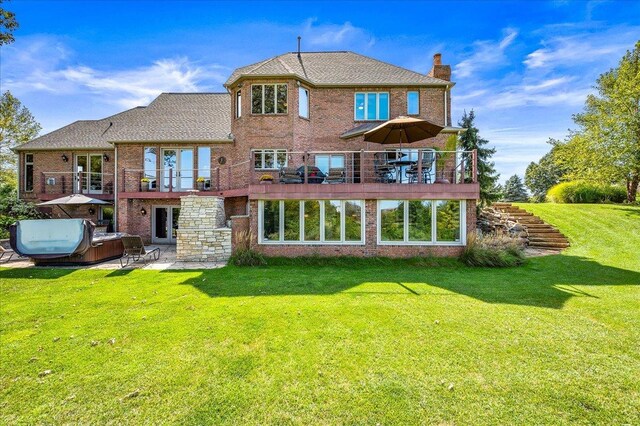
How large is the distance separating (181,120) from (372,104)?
39.2 feet

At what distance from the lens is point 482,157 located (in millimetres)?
17266

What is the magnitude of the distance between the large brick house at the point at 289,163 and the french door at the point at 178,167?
6cm

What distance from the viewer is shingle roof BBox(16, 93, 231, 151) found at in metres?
17.3

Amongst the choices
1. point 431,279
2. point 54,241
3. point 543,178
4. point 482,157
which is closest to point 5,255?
point 54,241

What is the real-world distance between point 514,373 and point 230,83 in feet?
56.5

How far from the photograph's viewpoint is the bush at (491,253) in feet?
34.9

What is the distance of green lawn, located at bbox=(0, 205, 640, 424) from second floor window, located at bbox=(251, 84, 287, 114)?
10208 mm

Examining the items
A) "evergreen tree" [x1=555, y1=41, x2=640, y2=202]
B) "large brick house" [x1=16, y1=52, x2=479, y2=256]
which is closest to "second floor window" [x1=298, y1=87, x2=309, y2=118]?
"large brick house" [x1=16, y1=52, x2=479, y2=256]

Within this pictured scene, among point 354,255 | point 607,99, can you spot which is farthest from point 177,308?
point 607,99

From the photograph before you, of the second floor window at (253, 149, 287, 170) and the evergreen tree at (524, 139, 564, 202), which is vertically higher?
the evergreen tree at (524, 139, 564, 202)

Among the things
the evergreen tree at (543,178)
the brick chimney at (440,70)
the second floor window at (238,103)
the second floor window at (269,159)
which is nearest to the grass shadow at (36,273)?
the second floor window at (269,159)

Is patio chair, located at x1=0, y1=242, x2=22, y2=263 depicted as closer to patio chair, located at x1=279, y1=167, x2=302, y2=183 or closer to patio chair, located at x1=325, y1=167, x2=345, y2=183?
patio chair, located at x1=279, y1=167, x2=302, y2=183

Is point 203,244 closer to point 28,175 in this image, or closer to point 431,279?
point 431,279

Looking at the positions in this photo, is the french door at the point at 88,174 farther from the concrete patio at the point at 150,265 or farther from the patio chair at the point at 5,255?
the concrete patio at the point at 150,265
